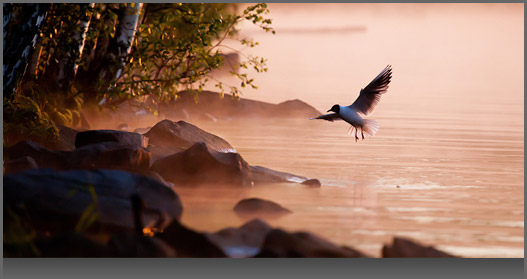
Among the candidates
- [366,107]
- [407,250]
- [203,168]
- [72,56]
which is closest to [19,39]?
[203,168]

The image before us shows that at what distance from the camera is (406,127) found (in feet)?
66.1

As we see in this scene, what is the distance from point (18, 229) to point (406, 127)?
35.8ft

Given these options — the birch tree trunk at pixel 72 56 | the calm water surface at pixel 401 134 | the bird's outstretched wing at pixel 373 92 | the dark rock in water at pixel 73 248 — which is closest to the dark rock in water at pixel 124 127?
the calm water surface at pixel 401 134

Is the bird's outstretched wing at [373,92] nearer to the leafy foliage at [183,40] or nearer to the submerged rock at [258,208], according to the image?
the submerged rock at [258,208]

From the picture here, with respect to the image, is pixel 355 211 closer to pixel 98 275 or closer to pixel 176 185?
pixel 176 185

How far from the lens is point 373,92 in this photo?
12.9 metres

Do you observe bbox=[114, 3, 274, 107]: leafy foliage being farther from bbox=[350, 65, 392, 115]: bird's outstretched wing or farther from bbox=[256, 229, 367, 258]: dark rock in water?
bbox=[256, 229, 367, 258]: dark rock in water

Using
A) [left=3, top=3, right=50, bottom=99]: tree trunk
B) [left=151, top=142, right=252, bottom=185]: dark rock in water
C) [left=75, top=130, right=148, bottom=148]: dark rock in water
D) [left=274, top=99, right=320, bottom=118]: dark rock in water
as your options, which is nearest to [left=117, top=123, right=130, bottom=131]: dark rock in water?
[left=274, top=99, right=320, bottom=118]: dark rock in water

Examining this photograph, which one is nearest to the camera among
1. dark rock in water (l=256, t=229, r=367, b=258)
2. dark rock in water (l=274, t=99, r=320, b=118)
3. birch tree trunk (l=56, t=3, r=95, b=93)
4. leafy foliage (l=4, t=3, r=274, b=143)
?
dark rock in water (l=256, t=229, r=367, b=258)

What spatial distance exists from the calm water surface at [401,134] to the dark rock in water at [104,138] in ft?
4.34

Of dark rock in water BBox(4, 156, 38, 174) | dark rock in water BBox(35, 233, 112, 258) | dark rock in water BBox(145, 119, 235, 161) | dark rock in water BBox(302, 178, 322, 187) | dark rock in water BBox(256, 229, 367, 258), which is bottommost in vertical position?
dark rock in water BBox(35, 233, 112, 258)

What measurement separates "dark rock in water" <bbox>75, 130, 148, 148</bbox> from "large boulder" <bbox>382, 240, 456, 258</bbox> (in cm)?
421

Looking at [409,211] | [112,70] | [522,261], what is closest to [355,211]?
A: [409,211]

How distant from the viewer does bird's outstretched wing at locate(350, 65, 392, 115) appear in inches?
504
